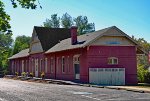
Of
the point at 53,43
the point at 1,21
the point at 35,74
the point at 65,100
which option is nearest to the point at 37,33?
the point at 53,43

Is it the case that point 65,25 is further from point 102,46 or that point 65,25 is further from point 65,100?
point 65,100

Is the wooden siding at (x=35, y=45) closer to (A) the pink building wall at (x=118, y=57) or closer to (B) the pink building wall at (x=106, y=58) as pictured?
(B) the pink building wall at (x=106, y=58)

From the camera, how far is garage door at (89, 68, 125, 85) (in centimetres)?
3675

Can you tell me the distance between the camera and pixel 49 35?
186 feet

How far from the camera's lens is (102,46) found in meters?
38.5

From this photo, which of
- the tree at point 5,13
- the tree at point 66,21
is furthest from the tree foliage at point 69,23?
the tree at point 5,13

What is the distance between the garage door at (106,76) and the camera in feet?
121

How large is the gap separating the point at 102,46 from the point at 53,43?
56.8ft

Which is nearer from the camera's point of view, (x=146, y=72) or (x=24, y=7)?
(x=24, y=7)

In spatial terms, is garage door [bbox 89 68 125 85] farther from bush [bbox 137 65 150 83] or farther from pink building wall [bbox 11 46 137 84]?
bush [bbox 137 65 150 83]

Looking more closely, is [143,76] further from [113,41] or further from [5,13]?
[5,13]

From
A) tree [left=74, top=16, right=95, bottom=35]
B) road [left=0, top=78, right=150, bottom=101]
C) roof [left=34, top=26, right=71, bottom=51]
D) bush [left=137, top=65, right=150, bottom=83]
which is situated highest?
tree [left=74, top=16, right=95, bottom=35]

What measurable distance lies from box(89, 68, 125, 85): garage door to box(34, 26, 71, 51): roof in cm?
1669

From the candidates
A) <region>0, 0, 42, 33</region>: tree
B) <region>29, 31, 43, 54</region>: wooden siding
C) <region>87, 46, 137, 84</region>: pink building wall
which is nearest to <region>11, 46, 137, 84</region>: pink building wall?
<region>87, 46, 137, 84</region>: pink building wall
